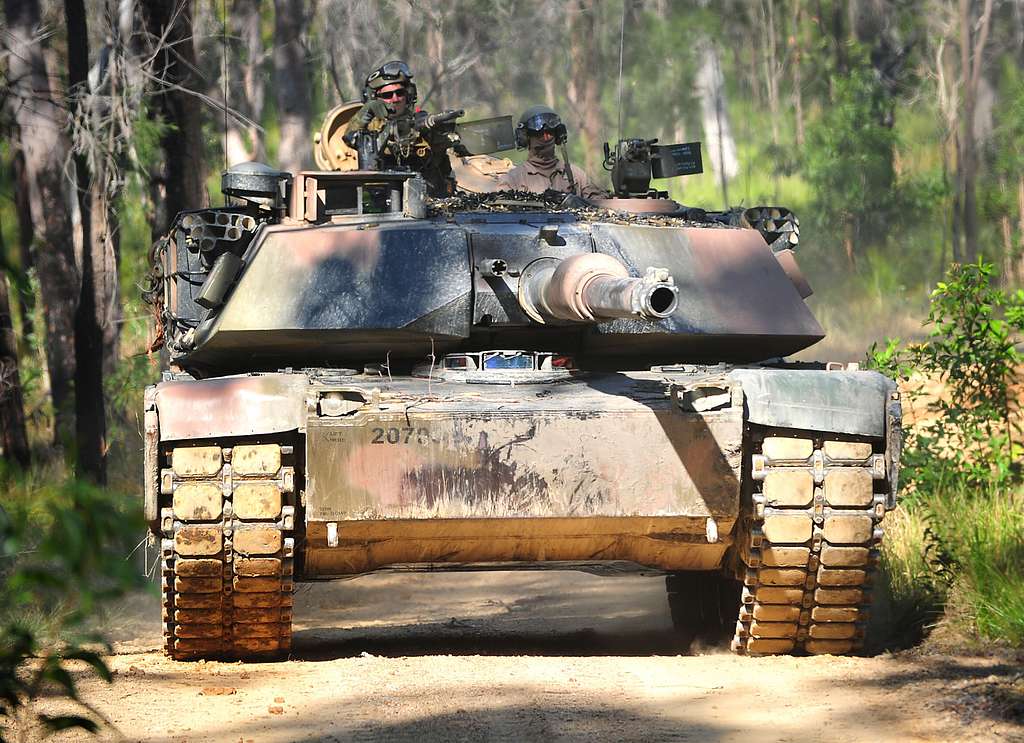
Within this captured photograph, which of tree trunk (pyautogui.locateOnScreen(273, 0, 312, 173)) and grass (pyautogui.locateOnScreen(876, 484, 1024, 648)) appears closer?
grass (pyautogui.locateOnScreen(876, 484, 1024, 648))

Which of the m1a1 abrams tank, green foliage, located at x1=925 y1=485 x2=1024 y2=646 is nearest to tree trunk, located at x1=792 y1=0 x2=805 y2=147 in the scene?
green foliage, located at x1=925 y1=485 x2=1024 y2=646

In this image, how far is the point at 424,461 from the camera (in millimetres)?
7145

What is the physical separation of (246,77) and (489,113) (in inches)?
418

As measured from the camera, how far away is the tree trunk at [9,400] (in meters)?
12.7

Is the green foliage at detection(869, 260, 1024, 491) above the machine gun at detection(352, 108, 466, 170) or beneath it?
beneath

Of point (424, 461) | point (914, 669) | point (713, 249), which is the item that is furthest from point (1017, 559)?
point (424, 461)

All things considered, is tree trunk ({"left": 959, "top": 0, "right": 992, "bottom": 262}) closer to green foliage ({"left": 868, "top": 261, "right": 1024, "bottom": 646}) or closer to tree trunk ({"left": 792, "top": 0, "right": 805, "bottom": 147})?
tree trunk ({"left": 792, "top": 0, "right": 805, "bottom": 147})

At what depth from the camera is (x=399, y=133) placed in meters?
9.90

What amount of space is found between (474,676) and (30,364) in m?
14.2

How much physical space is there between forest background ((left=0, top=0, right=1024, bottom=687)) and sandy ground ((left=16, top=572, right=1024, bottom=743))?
2400mm

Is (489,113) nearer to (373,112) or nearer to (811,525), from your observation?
(373,112)

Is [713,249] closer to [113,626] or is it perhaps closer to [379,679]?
[379,679]

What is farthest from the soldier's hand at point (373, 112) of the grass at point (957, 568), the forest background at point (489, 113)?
the grass at point (957, 568)

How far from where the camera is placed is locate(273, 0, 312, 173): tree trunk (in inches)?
902
